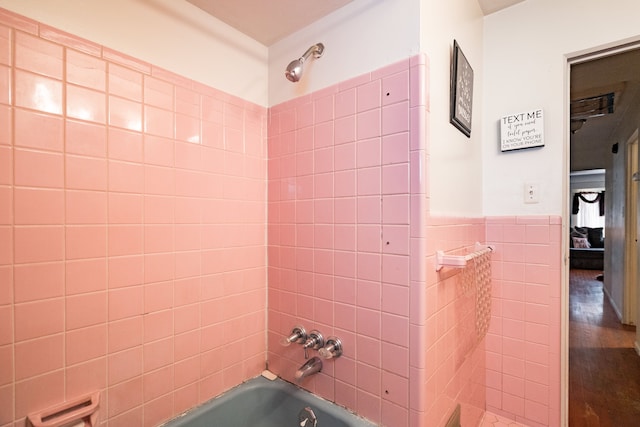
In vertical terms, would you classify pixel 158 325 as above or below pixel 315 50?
below

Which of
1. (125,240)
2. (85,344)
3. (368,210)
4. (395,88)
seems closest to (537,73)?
(395,88)

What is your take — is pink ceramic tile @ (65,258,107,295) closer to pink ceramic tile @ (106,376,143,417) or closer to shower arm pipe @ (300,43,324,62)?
pink ceramic tile @ (106,376,143,417)

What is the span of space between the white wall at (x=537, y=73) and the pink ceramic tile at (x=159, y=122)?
1.49 m

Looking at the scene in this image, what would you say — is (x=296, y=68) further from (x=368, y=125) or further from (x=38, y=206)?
(x=38, y=206)

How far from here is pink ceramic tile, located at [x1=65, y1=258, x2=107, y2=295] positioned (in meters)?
0.84

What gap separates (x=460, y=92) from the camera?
1.14m

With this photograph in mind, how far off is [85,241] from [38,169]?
0.76ft

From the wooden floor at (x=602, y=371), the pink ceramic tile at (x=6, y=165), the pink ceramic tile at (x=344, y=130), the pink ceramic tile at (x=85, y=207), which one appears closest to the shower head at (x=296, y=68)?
the pink ceramic tile at (x=344, y=130)

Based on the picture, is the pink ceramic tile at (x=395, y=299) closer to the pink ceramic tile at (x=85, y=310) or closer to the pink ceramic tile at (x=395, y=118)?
the pink ceramic tile at (x=395, y=118)

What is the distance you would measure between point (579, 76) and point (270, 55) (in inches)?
70.3

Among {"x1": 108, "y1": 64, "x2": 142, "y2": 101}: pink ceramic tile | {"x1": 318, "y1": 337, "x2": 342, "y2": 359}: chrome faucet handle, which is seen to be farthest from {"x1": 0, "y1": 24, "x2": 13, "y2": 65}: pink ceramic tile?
{"x1": 318, "y1": 337, "x2": 342, "y2": 359}: chrome faucet handle

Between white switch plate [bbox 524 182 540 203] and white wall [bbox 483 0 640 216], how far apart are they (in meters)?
0.02

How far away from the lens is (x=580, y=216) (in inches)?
329

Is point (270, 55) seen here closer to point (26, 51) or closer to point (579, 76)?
point (26, 51)
